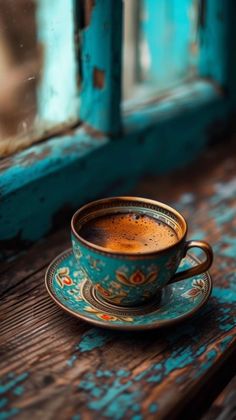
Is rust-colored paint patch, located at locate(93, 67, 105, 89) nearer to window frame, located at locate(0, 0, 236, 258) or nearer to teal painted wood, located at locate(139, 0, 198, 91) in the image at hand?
window frame, located at locate(0, 0, 236, 258)

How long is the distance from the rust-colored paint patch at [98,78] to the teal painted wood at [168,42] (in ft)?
0.88

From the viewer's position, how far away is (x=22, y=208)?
968mm

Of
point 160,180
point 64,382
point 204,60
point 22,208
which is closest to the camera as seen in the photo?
point 64,382

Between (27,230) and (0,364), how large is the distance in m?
0.28

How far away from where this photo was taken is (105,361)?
0.77 m

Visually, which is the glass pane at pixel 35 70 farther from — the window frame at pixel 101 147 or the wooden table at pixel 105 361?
the wooden table at pixel 105 361

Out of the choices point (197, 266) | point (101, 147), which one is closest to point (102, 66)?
point (101, 147)

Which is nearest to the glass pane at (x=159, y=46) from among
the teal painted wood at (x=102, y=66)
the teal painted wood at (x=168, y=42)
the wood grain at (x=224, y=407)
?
the teal painted wood at (x=168, y=42)

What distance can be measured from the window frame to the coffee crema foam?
16cm

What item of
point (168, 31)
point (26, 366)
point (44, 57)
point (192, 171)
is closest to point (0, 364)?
point (26, 366)

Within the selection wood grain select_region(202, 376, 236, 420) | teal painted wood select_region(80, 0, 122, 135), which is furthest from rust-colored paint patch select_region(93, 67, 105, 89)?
wood grain select_region(202, 376, 236, 420)

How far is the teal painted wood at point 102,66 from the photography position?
3.39 ft

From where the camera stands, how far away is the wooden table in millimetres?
704

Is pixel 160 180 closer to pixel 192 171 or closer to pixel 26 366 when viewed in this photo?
pixel 192 171
